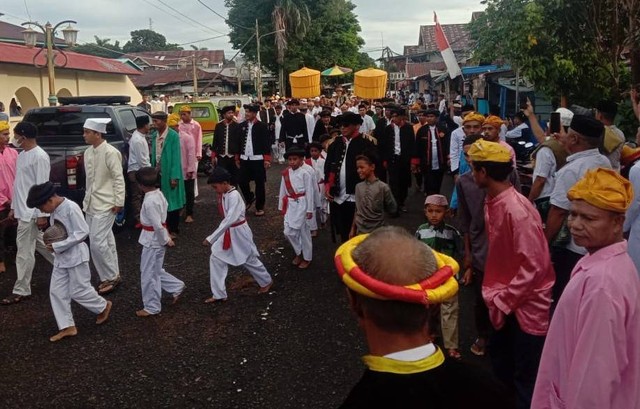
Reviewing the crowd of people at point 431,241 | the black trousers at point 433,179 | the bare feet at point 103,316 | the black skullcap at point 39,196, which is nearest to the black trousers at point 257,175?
the crowd of people at point 431,241

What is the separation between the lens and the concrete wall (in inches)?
730

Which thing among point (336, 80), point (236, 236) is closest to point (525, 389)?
point (236, 236)

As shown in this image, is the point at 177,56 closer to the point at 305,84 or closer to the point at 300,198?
the point at 305,84

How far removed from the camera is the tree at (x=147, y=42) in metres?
99.2

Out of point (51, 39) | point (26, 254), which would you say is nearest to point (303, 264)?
point (26, 254)

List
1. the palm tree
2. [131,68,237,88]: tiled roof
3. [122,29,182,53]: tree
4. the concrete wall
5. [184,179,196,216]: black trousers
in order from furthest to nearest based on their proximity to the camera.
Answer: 1. [122,29,182,53]: tree
2. [131,68,237,88]: tiled roof
3. the palm tree
4. the concrete wall
5. [184,179,196,216]: black trousers

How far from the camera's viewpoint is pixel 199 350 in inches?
193

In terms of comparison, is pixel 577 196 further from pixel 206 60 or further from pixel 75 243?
pixel 206 60

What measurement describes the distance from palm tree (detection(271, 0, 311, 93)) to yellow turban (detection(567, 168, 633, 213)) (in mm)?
35157

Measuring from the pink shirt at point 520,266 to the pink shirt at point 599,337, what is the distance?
88cm

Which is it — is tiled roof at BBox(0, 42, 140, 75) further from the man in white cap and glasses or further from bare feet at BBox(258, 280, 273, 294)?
bare feet at BBox(258, 280, 273, 294)

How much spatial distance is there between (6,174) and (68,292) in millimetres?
2645

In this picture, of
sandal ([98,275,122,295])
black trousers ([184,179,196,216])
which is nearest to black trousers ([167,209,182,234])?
black trousers ([184,179,196,216])

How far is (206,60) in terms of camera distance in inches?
2842
